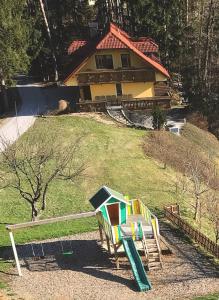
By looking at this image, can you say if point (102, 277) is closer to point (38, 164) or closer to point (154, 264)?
point (154, 264)

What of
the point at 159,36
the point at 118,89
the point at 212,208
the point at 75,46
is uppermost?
the point at 159,36

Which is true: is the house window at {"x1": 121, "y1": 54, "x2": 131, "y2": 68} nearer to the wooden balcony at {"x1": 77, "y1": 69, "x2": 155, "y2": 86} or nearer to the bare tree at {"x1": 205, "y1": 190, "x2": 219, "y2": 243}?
the wooden balcony at {"x1": 77, "y1": 69, "x2": 155, "y2": 86}

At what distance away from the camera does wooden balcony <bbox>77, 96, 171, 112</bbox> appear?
150 ft

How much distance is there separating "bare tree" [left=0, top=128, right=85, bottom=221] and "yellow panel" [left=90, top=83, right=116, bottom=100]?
30.0 feet

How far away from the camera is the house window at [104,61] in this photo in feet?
148

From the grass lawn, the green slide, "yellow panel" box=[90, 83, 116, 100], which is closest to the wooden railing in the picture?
the green slide

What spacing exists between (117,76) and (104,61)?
79.5 inches

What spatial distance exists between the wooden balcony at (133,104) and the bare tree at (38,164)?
24.5 feet

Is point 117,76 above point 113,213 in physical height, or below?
above

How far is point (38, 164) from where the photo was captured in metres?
26.2

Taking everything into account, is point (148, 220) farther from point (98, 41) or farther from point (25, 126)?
point (98, 41)

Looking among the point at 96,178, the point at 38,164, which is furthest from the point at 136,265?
the point at 96,178

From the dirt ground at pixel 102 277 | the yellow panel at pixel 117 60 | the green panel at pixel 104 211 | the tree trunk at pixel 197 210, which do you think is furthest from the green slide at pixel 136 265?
the yellow panel at pixel 117 60

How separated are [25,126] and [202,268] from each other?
24148 mm
